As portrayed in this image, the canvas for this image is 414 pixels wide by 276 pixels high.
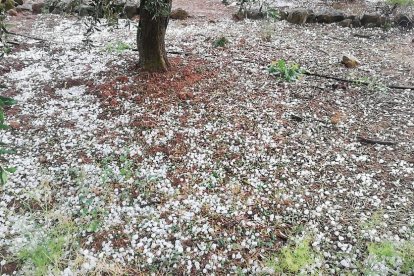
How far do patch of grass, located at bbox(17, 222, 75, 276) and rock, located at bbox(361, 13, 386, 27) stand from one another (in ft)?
26.6

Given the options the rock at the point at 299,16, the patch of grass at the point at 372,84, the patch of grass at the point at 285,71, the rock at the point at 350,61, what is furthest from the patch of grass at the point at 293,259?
the rock at the point at 299,16

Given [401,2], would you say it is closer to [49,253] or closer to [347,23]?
[347,23]

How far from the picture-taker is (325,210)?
3709mm

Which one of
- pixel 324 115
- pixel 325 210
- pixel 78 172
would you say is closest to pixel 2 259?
pixel 78 172

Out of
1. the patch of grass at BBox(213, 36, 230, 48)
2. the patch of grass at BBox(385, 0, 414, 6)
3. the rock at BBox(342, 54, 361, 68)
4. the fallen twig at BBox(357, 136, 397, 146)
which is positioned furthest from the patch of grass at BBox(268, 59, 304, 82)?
the patch of grass at BBox(385, 0, 414, 6)

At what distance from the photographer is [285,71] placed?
5961 millimetres

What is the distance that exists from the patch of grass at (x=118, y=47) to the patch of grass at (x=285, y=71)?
2.86 m

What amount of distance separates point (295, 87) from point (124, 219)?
3.56 m

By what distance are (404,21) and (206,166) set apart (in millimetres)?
6983

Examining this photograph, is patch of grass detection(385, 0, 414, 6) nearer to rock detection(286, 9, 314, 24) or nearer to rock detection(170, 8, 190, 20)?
rock detection(286, 9, 314, 24)

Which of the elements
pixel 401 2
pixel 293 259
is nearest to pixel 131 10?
pixel 401 2

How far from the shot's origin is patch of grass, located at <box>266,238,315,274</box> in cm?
314

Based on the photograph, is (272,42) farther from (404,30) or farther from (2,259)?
(2,259)

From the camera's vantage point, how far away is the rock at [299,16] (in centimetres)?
869
